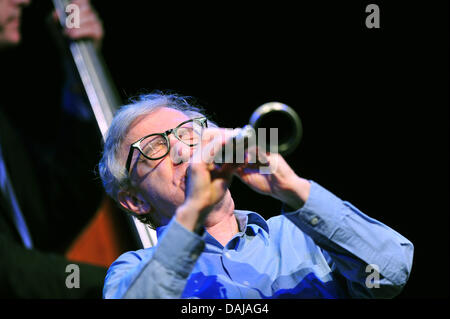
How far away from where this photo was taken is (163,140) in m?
1.32

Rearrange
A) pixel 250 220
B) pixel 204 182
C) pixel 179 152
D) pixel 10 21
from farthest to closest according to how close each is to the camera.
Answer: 1. pixel 10 21
2. pixel 250 220
3. pixel 179 152
4. pixel 204 182

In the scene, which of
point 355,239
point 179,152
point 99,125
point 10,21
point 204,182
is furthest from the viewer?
point 10,21

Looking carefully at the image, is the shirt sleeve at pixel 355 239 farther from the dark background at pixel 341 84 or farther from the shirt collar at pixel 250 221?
the dark background at pixel 341 84

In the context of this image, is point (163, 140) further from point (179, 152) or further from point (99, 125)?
point (99, 125)

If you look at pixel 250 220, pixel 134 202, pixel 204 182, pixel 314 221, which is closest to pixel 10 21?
pixel 134 202

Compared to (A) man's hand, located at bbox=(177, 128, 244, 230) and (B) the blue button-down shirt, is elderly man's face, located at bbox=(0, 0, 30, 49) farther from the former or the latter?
(A) man's hand, located at bbox=(177, 128, 244, 230)

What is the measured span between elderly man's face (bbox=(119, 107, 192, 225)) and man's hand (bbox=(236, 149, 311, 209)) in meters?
0.29

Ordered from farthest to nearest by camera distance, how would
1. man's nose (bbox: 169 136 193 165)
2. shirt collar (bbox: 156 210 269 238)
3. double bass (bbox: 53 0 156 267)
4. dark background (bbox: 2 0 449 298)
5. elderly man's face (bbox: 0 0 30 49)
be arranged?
elderly man's face (bbox: 0 0 30 49) < double bass (bbox: 53 0 156 267) < dark background (bbox: 2 0 449 298) < shirt collar (bbox: 156 210 269 238) < man's nose (bbox: 169 136 193 165)

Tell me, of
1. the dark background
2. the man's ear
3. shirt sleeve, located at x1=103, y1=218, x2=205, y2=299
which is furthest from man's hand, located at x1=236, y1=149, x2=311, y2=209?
the dark background

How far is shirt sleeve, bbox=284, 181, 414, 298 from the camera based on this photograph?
41.0 inches

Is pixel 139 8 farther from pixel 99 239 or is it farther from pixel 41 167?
pixel 99 239

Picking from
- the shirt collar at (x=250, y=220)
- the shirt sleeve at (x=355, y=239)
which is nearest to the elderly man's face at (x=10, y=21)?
the shirt collar at (x=250, y=220)

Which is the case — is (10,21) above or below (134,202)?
above

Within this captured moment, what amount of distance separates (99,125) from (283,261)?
0.94 metres
